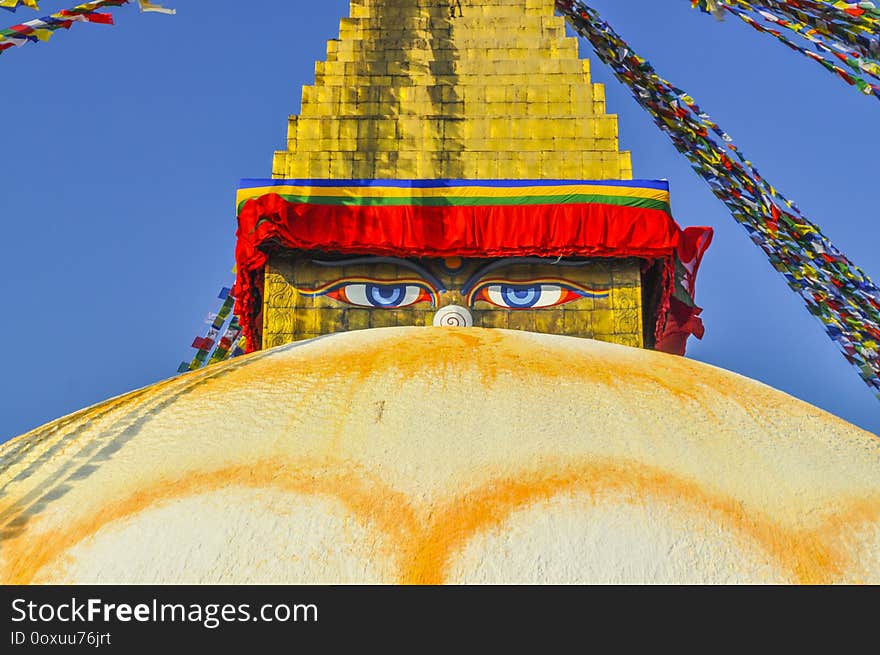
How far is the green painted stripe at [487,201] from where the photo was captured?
25.2 feet

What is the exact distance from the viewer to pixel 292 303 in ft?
25.0

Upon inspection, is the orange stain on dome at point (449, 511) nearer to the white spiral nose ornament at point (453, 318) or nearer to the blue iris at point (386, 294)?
the white spiral nose ornament at point (453, 318)

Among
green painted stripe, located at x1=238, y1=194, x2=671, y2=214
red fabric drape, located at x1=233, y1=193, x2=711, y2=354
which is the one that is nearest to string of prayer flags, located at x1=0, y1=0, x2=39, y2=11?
red fabric drape, located at x1=233, y1=193, x2=711, y2=354

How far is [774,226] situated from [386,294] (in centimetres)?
282

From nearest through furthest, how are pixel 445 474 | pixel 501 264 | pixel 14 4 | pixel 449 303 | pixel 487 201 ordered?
pixel 445 474
pixel 14 4
pixel 449 303
pixel 501 264
pixel 487 201

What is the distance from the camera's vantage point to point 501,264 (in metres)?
7.53

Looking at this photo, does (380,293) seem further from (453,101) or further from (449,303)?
(453,101)

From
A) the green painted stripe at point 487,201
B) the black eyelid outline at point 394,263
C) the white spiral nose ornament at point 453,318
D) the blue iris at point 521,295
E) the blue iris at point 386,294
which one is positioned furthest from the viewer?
the green painted stripe at point 487,201

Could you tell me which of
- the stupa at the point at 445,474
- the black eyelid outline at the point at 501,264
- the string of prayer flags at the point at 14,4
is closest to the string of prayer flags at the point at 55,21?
the string of prayer flags at the point at 14,4

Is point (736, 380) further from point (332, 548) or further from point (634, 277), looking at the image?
point (634, 277)

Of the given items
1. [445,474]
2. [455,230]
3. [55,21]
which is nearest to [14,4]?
[55,21]

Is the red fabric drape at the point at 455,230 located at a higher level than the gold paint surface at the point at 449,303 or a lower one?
higher

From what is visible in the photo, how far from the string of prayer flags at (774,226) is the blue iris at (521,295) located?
59.1 inches

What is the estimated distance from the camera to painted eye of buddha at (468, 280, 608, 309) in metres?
7.29
